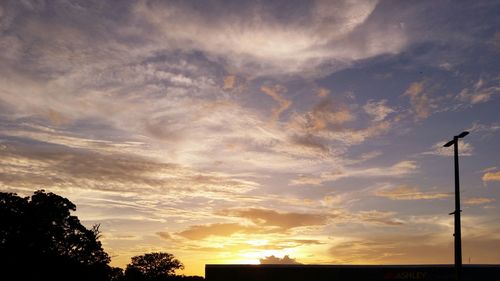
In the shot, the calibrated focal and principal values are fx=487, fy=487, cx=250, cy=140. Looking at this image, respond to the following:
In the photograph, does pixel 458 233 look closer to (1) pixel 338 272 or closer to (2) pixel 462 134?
(2) pixel 462 134

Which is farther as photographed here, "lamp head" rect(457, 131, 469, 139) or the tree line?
the tree line

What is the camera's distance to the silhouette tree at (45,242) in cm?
6009

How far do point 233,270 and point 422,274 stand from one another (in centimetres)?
1910

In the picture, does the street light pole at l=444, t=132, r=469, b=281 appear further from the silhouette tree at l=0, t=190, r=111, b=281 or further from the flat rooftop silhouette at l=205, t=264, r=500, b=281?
the silhouette tree at l=0, t=190, r=111, b=281

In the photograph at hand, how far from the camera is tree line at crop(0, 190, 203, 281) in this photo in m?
59.9

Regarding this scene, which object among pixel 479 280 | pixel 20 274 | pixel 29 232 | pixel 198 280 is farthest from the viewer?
pixel 198 280

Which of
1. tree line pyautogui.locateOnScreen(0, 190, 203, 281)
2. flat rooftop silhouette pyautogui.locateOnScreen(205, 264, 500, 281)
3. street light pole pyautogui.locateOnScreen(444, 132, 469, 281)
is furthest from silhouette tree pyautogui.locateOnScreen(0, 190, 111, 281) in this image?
street light pole pyautogui.locateOnScreen(444, 132, 469, 281)

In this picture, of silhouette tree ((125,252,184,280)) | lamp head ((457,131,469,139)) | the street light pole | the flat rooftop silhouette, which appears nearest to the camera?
the street light pole

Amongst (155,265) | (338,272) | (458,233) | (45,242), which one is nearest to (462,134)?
(458,233)

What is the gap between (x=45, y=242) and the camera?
6631 cm

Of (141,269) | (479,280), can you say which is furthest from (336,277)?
(141,269)

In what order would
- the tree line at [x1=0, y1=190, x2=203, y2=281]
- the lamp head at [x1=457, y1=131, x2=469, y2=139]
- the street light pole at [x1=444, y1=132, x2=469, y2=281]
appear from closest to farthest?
the street light pole at [x1=444, y1=132, x2=469, y2=281] → the lamp head at [x1=457, y1=131, x2=469, y2=139] → the tree line at [x1=0, y1=190, x2=203, y2=281]

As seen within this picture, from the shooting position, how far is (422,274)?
49250mm

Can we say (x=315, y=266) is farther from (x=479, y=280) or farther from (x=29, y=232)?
(x=29, y=232)
